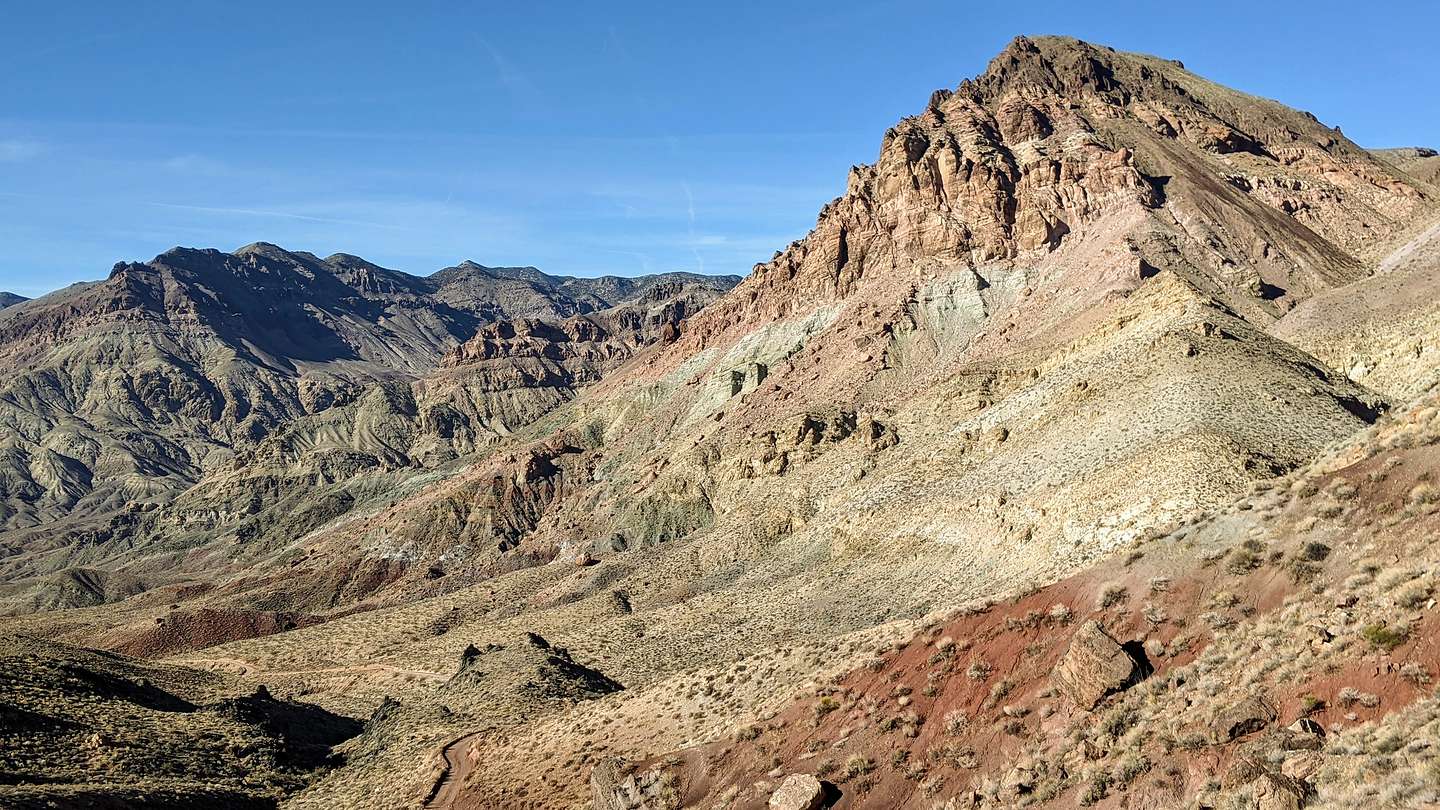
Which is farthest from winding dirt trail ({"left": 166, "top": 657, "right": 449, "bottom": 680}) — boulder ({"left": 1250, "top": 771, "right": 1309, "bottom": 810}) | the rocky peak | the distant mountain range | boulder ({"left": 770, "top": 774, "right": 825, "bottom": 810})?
the rocky peak

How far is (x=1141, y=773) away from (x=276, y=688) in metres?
52.5

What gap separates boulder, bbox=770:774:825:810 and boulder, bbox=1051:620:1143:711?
533 centimetres

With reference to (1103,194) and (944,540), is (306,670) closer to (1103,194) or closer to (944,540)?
(944,540)

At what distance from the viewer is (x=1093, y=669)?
55.5 ft

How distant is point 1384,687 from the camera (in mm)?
12664

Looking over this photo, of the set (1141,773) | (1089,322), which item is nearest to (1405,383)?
(1089,322)

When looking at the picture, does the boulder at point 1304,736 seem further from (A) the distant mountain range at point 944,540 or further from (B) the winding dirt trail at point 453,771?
(B) the winding dirt trail at point 453,771

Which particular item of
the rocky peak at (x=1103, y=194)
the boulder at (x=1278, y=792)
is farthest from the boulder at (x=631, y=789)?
the rocky peak at (x=1103, y=194)

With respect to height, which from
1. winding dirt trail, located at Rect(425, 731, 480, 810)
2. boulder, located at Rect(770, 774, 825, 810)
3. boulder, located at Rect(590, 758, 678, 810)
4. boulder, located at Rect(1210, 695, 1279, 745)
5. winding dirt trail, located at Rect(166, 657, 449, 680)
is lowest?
winding dirt trail, located at Rect(166, 657, 449, 680)

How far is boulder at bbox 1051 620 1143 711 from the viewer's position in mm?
16562

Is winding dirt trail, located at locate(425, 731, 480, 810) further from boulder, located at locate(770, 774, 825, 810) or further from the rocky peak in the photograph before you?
the rocky peak

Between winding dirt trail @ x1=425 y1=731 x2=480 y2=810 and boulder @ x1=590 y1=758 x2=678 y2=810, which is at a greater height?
boulder @ x1=590 y1=758 x2=678 y2=810

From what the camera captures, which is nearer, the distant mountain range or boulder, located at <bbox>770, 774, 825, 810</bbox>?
the distant mountain range

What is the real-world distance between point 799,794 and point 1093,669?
6441mm
